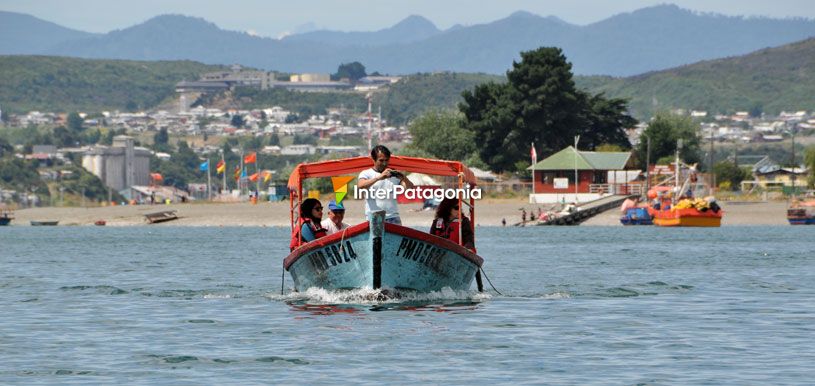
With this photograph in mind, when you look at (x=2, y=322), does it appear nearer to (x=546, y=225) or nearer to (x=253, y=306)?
(x=253, y=306)

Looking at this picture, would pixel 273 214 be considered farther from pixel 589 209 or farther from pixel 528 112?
pixel 528 112

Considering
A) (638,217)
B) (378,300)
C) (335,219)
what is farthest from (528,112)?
(378,300)

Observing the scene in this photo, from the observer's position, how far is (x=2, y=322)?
32.8m

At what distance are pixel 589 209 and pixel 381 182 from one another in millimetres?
87828

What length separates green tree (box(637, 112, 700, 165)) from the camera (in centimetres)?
15591

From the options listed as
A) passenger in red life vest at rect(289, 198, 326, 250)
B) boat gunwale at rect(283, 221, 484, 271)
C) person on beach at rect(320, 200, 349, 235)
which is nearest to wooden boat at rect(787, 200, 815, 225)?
boat gunwale at rect(283, 221, 484, 271)

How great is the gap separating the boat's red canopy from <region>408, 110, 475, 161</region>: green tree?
387 feet

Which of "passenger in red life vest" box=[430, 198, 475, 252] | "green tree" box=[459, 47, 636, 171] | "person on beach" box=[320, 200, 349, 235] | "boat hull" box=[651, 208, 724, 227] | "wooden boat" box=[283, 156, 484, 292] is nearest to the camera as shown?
"wooden boat" box=[283, 156, 484, 292]

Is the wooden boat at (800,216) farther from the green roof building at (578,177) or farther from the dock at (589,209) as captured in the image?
the green roof building at (578,177)

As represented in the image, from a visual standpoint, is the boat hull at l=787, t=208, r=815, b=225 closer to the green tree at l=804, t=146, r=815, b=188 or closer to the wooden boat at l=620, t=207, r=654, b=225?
the wooden boat at l=620, t=207, r=654, b=225

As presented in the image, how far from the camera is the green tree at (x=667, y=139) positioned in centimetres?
15591

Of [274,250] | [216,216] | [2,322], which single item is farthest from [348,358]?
[216,216]

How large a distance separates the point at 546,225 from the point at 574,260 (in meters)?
54.6

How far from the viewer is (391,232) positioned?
104ft
